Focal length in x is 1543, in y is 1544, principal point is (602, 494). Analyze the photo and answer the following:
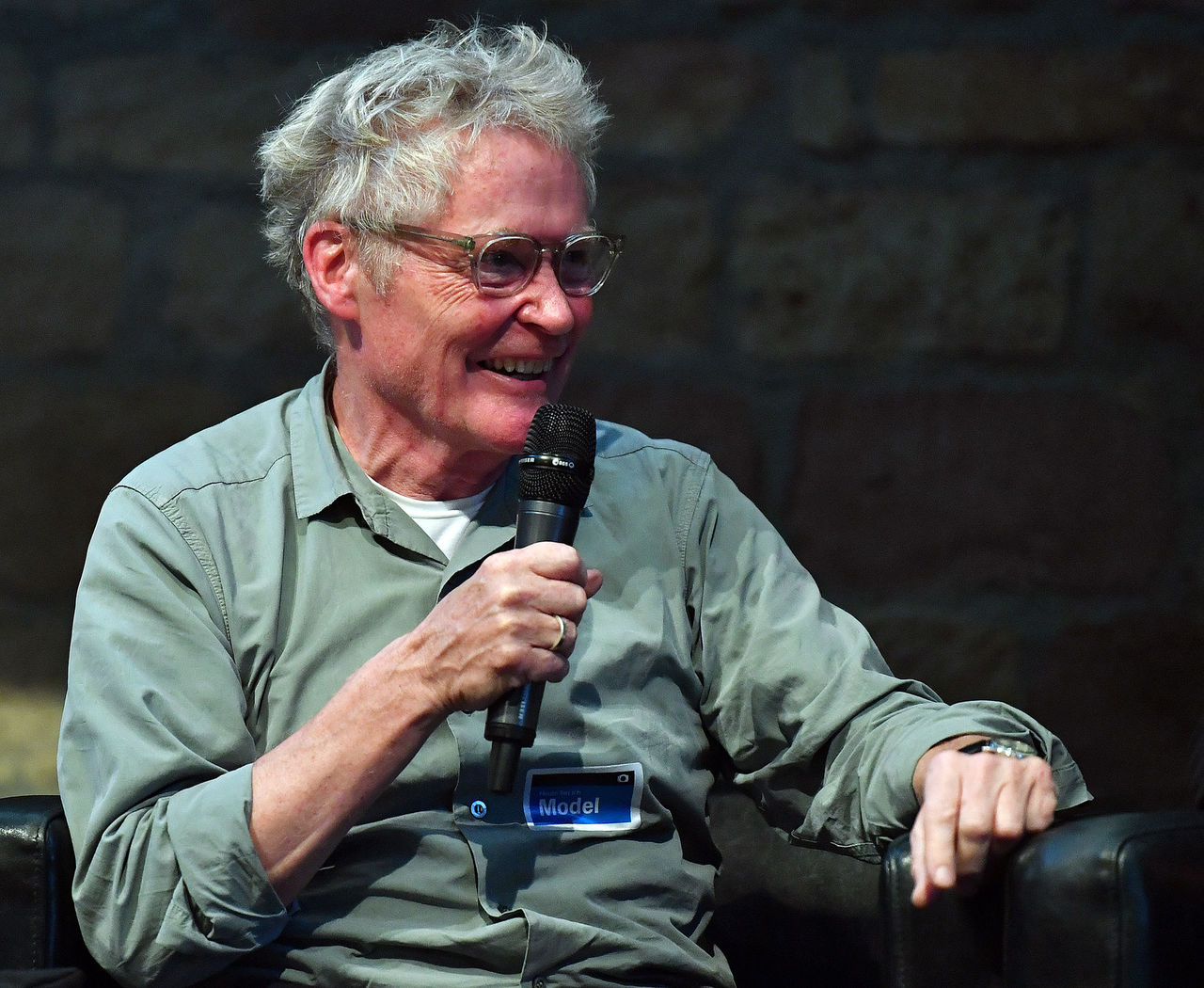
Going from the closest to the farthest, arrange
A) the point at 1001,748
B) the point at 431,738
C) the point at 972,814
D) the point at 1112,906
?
the point at 1112,906
the point at 972,814
the point at 1001,748
the point at 431,738

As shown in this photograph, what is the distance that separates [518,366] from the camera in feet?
6.46

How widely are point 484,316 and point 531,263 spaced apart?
93 mm

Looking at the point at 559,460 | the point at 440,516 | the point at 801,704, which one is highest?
the point at 559,460

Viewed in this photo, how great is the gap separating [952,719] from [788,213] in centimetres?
140

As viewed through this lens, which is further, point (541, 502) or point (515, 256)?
point (515, 256)

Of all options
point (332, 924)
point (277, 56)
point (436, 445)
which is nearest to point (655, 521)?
point (436, 445)

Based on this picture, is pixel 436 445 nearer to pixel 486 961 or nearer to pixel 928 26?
pixel 486 961

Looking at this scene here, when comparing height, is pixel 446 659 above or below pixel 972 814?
above

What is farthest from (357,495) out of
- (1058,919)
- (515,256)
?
(1058,919)

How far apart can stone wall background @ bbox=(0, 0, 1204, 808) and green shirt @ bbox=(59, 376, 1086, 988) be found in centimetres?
91

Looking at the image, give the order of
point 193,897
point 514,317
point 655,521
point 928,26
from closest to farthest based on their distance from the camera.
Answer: point 193,897
point 514,317
point 655,521
point 928,26

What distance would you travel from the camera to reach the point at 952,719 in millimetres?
1822

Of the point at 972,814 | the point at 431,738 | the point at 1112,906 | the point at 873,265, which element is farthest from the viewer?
the point at 873,265

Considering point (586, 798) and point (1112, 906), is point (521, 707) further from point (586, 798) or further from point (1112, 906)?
point (1112, 906)
